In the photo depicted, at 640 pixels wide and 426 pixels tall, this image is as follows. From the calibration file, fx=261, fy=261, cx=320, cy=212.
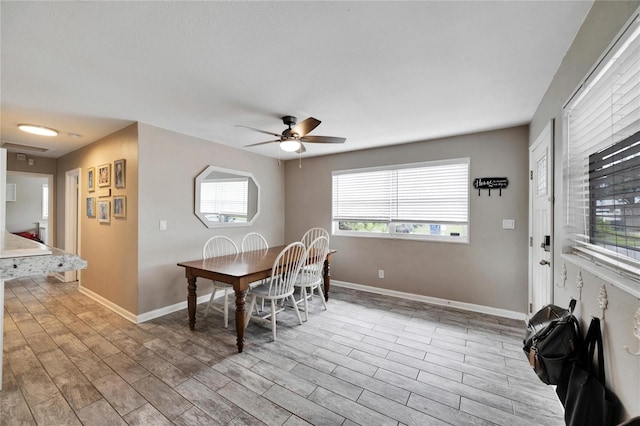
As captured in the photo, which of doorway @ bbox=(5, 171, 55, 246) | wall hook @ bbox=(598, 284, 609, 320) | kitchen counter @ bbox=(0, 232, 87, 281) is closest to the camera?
kitchen counter @ bbox=(0, 232, 87, 281)

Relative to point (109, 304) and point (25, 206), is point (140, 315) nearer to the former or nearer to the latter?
point (109, 304)

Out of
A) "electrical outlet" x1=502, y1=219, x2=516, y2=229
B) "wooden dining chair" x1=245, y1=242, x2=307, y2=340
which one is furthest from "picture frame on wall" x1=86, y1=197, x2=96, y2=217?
"electrical outlet" x1=502, y1=219, x2=516, y2=229

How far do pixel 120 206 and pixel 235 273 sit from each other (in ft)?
6.70

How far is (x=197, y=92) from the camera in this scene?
2344 mm

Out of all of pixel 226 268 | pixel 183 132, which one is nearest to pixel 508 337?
pixel 226 268

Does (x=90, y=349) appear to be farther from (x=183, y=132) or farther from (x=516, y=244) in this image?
(x=516, y=244)

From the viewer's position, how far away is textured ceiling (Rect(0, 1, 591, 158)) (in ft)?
4.66

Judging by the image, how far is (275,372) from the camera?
85.0 inches

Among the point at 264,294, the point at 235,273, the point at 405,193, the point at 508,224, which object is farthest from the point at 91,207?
the point at 508,224

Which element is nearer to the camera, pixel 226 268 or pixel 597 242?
pixel 597 242

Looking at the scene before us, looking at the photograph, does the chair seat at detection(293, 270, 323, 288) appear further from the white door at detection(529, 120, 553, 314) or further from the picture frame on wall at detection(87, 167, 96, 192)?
the picture frame on wall at detection(87, 167, 96, 192)

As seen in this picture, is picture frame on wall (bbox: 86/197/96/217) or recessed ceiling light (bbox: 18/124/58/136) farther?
picture frame on wall (bbox: 86/197/96/217)

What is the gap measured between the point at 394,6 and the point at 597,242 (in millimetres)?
1655

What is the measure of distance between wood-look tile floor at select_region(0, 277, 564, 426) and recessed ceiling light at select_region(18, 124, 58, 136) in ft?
7.63
